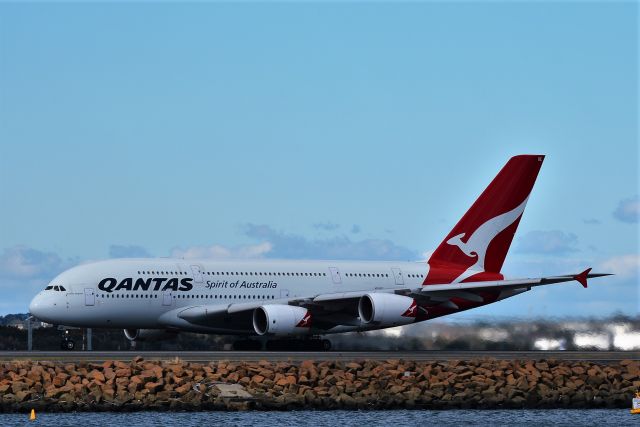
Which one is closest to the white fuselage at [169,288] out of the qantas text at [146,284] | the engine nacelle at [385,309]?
the qantas text at [146,284]

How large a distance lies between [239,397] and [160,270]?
62.1ft

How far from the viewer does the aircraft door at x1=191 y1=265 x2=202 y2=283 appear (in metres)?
54.5

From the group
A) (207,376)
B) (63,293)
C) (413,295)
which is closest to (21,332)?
(63,293)

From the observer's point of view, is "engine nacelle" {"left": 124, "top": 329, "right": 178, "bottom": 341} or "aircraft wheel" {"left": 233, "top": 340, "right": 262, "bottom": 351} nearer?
"aircraft wheel" {"left": 233, "top": 340, "right": 262, "bottom": 351}

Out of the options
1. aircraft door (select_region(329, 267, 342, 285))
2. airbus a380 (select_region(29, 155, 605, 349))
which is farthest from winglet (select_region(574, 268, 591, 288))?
aircraft door (select_region(329, 267, 342, 285))

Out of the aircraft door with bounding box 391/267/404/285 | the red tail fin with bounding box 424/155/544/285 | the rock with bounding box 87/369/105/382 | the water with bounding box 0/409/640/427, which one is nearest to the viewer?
the water with bounding box 0/409/640/427

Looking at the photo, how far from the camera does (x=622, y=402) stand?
37.8 meters

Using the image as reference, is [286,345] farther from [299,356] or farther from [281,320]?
[299,356]

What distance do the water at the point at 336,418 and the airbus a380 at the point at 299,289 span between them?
1709 cm

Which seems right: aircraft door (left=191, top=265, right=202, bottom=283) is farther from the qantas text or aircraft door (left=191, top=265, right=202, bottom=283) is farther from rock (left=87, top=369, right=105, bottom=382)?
rock (left=87, top=369, right=105, bottom=382)

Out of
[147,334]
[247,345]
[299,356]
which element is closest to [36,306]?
[147,334]

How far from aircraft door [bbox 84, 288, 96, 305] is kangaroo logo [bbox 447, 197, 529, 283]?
55.5 ft

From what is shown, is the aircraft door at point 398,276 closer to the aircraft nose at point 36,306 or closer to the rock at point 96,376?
the aircraft nose at point 36,306

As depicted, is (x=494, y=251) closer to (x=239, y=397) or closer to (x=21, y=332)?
(x=21, y=332)
